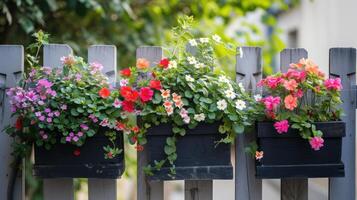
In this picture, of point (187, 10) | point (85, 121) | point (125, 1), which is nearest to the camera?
point (85, 121)

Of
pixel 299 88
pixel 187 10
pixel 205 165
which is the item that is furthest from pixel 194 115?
pixel 187 10

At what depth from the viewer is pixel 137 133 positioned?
6.10 feet

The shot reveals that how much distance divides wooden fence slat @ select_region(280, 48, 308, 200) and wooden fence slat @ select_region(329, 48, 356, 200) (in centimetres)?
12

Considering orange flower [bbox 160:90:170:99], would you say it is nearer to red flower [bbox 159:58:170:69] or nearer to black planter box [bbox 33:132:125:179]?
red flower [bbox 159:58:170:69]

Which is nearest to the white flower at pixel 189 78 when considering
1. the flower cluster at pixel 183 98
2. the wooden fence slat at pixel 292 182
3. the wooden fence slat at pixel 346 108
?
the flower cluster at pixel 183 98

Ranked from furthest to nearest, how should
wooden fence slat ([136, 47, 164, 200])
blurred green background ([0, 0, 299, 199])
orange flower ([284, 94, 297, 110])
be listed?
blurred green background ([0, 0, 299, 199]) → wooden fence slat ([136, 47, 164, 200]) → orange flower ([284, 94, 297, 110])

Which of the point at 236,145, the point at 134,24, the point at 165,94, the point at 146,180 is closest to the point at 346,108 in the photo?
the point at 236,145

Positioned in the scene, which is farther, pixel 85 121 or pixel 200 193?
pixel 200 193

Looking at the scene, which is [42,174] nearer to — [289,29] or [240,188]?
[240,188]

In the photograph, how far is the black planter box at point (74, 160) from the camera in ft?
6.11

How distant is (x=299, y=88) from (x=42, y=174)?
3.50 ft

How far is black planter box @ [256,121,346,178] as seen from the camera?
1854 mm

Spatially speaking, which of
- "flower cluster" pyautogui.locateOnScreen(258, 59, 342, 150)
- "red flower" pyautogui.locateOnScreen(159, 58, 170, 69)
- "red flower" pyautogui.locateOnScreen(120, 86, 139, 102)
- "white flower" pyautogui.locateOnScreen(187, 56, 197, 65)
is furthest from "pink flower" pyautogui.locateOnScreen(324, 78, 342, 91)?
"red flower" pyautogui.locateOnScreen(120, 86, 139, 102)

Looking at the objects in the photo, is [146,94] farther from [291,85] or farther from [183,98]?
[291,85]
